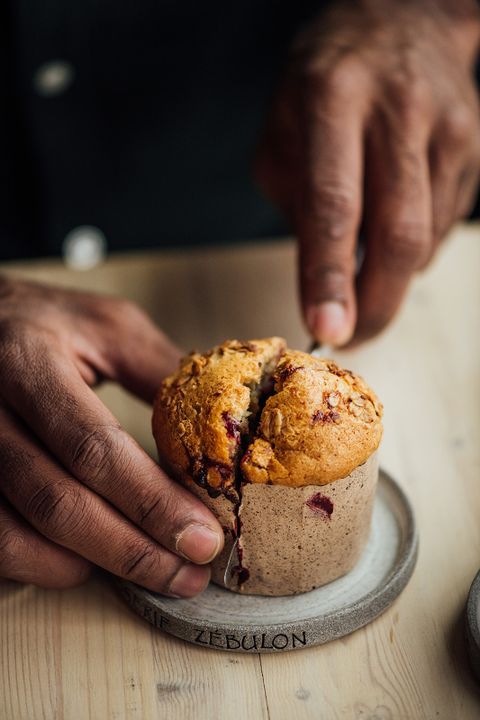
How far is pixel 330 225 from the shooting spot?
3.92 feet

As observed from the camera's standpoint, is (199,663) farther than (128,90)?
No

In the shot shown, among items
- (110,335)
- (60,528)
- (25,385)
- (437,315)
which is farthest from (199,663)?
(437,315)

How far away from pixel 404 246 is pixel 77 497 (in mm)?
687

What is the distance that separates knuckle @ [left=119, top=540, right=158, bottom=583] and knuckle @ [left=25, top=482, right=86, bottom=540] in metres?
0.06

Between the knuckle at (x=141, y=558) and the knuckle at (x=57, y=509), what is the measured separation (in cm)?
6

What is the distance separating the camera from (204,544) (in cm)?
84

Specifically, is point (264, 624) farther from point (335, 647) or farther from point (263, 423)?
point (263, 423)

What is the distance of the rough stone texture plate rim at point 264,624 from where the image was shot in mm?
857

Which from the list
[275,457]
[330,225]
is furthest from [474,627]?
[330,225]

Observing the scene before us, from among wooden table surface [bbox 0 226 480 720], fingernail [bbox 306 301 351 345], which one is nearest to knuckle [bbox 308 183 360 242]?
fingernail [bbox 306 301 351 345]

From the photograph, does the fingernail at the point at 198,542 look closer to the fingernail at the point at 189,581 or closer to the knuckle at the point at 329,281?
the fingernail at the point at 189,581

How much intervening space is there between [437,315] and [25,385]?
32.8 inches

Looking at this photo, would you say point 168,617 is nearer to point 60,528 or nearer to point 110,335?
point 60,528

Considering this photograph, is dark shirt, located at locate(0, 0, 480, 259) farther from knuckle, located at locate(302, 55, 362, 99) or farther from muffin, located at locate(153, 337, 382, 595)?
muffin, located at locate(153, 337, 382, 595)
